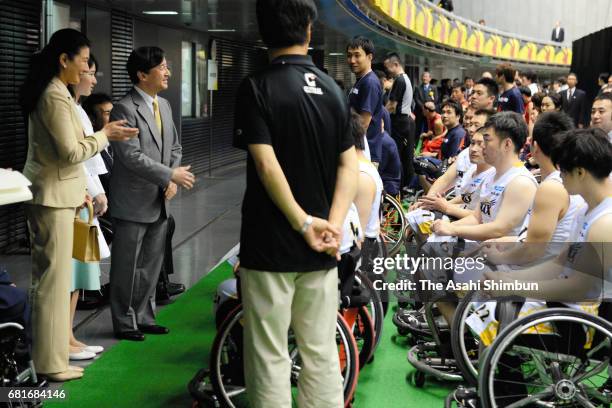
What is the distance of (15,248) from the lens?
293 inches

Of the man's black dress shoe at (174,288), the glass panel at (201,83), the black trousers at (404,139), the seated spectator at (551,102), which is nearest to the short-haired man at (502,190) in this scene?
the man's black dress shoe at (174,288)

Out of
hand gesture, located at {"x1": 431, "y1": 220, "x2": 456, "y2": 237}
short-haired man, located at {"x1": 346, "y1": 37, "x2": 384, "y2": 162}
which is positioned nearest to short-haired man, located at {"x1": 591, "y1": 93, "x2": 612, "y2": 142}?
short-haired man, located at {"x1": 346, "y1": 37, "x2": 384, "y2": 162}

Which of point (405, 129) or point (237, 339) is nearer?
point (237, 339)

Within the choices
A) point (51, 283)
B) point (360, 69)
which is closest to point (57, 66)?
point (51, 283)

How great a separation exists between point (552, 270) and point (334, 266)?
1165mm

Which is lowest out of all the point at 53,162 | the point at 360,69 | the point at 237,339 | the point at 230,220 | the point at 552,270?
the point at 230,220

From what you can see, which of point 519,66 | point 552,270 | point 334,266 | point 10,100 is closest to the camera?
point 334,266

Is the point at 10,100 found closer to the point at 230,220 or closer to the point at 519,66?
the point at 230,220

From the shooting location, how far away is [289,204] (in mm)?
2785

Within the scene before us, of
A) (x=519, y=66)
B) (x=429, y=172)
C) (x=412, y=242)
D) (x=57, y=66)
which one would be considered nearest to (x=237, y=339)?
(x=57, y=66)

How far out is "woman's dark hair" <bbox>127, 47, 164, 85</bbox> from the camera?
504 centimetres

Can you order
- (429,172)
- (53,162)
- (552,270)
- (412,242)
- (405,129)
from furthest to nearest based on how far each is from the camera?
(405,129), (429,172), (412,242), (53,162), (552,270)

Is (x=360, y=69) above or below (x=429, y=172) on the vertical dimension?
above

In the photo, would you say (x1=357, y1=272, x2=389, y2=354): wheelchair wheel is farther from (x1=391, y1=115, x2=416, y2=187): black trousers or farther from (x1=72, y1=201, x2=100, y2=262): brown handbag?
(x1=391, y1=115, x2=416, y2=187): black trousers
